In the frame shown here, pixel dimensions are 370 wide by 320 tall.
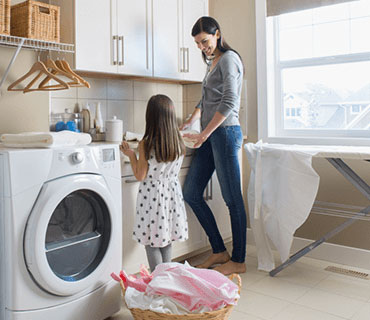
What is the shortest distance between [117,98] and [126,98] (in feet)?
0.26

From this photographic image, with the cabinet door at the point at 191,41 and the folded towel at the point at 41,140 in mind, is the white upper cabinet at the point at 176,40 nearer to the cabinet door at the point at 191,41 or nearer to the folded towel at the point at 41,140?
the cabinet door at the point at 191,41

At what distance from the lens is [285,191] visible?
2488 millimetres

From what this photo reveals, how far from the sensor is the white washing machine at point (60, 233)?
1588mm

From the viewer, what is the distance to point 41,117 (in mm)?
2314

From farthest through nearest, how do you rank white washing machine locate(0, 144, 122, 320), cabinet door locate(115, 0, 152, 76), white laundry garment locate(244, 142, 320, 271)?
cabinet door locate(115, 0, 152, 76), white laundry garment locate(244, 142, 320, 271), white washing machine locate(0, 144, 122, 320)

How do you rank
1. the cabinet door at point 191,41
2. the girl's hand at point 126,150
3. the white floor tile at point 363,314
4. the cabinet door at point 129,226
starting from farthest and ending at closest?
the cabinet door at point 191,41 → the cabinet door at point 129,226 → the girl's hand at point 126,150 → the white floor tile at point 363,314

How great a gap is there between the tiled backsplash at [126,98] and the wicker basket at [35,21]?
461 mm

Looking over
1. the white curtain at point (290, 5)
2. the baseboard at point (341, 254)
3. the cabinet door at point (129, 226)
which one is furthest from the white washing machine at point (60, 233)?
the white curtain at point (290, 5)

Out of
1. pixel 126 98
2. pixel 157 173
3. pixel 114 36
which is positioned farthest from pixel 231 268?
pixel 114 36

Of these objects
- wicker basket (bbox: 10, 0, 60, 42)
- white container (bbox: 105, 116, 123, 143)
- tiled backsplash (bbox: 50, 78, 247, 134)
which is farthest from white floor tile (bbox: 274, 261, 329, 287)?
wicker basket (bbox: 10, 0, 60, 42)

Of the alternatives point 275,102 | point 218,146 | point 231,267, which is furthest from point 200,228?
point 275,102

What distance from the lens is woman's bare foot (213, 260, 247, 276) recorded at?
2617mm

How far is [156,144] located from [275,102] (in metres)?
1.45

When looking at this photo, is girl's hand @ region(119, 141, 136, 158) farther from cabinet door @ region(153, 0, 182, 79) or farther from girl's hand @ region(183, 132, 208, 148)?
cabinet door @ region(153, 0, 182, 79)
